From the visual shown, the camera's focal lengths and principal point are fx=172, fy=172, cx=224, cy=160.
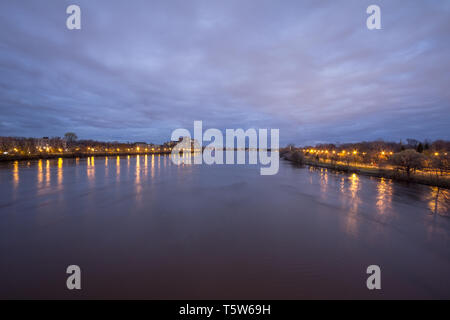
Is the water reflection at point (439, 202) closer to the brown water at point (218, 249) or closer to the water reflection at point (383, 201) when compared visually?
the brown water at point (218, 249)

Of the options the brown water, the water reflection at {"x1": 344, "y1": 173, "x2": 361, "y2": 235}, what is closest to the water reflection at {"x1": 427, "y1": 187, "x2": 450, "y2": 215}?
the brown water

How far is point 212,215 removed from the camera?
9.24 m

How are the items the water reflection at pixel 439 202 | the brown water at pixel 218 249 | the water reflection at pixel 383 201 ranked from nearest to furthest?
the brown water at pixel 218 249
the water reflection at pixel 439 202
the water reflection at pixel 383 201

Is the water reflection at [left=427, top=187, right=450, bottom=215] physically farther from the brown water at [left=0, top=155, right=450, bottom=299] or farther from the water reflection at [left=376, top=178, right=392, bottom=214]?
the water reflection at [left=376, top=178, right=392, bottom=214]

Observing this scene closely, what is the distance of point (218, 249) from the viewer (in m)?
5.95

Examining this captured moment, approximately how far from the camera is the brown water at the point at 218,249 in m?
4.24

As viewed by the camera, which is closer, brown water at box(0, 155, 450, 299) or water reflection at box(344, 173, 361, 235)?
brown water at box(0, 155, 450, 299)

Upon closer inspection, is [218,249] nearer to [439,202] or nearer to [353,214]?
[353,214]

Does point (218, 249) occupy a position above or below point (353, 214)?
above

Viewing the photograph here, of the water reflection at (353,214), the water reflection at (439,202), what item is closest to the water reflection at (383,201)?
the water reflection at (353,214)

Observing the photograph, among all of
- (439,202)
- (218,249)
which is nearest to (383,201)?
(439,202)

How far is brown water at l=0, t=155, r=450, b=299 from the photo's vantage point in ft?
13.9
